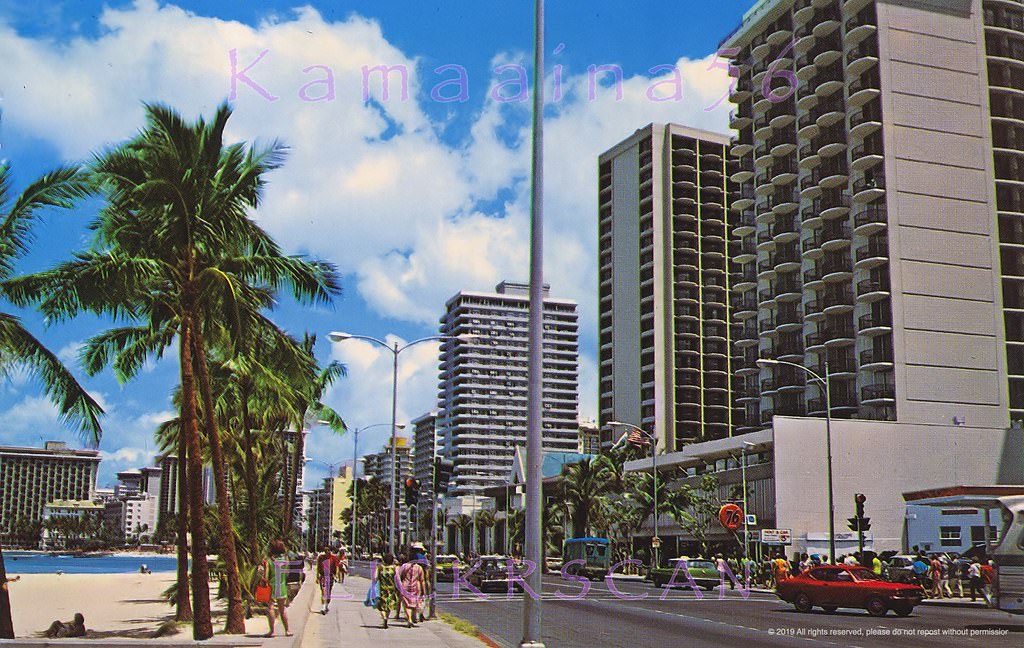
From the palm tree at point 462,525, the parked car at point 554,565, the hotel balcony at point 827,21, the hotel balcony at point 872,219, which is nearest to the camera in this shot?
the hotel balcony at point 872,219

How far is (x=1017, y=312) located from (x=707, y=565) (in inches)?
1663

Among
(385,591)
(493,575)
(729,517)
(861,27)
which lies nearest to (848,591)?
(385,591)

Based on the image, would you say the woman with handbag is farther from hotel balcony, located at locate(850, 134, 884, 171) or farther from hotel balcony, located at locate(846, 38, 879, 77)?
hotel balcony, located at locate(846, 38, 879, 77)

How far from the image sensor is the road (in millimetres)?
20516

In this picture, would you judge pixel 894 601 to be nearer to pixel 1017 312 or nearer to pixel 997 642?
pixel 997 642

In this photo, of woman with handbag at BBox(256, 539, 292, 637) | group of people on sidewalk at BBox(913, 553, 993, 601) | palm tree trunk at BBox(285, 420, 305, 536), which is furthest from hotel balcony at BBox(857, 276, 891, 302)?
woman with handbag at BBox(256, 539, 292, 637)

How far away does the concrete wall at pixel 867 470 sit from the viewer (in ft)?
229

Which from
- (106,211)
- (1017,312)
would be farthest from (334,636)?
(1017,312)

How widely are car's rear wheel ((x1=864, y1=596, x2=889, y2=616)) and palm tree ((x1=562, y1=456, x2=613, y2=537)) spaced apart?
58.3 m

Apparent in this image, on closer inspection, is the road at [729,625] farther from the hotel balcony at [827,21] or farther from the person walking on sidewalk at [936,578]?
the hotel balcony at [827,21]

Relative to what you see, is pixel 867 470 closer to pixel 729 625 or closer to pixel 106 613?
pixel 729 625

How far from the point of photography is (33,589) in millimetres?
67312

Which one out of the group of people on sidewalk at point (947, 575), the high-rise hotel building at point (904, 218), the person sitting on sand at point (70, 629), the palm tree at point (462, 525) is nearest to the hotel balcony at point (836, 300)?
the high-rise hotel building at point (904, 218)

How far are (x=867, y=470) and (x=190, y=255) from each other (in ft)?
197
